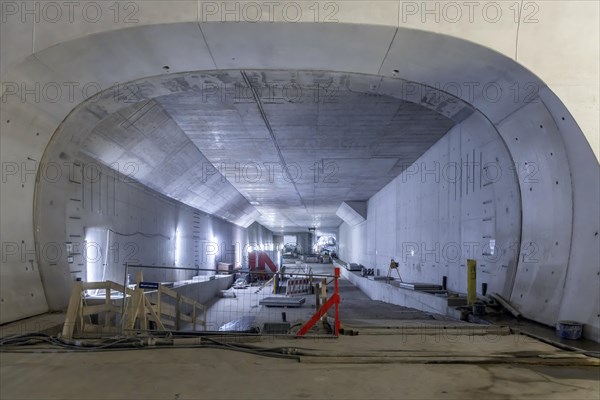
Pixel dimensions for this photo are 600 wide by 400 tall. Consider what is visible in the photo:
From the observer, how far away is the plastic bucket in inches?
217

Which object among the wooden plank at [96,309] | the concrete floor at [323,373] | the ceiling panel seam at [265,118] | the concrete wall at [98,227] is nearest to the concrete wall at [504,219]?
the concrete floor at [323,373]

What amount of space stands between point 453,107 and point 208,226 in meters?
17.7

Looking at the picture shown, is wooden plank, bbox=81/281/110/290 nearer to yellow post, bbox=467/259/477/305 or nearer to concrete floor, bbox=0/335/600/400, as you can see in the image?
concrete floor, bbox=0/335/600/400

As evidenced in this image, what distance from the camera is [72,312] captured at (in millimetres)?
5676

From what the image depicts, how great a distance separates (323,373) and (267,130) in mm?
8021

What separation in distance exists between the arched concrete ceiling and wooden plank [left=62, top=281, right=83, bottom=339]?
3.27 metres

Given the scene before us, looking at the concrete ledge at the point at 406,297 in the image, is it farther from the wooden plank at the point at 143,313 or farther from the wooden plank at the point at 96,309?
the wooden plank at the point at 96,309

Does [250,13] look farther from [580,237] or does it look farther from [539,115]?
[580,237]

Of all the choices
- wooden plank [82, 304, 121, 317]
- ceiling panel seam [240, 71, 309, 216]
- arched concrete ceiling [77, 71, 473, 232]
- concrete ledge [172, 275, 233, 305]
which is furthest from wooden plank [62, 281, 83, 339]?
concrete ledge [172, 275, 233, 305]

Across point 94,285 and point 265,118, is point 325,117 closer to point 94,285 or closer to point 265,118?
point 265,118

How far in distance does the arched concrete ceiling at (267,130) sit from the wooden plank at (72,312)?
3.27 metres

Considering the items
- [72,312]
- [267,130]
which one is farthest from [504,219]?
[72,312]

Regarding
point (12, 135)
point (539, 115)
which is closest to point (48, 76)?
point (12, 135)

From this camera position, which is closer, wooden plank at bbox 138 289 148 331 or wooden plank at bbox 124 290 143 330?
wooden plank at bbox 124 290 143 330
